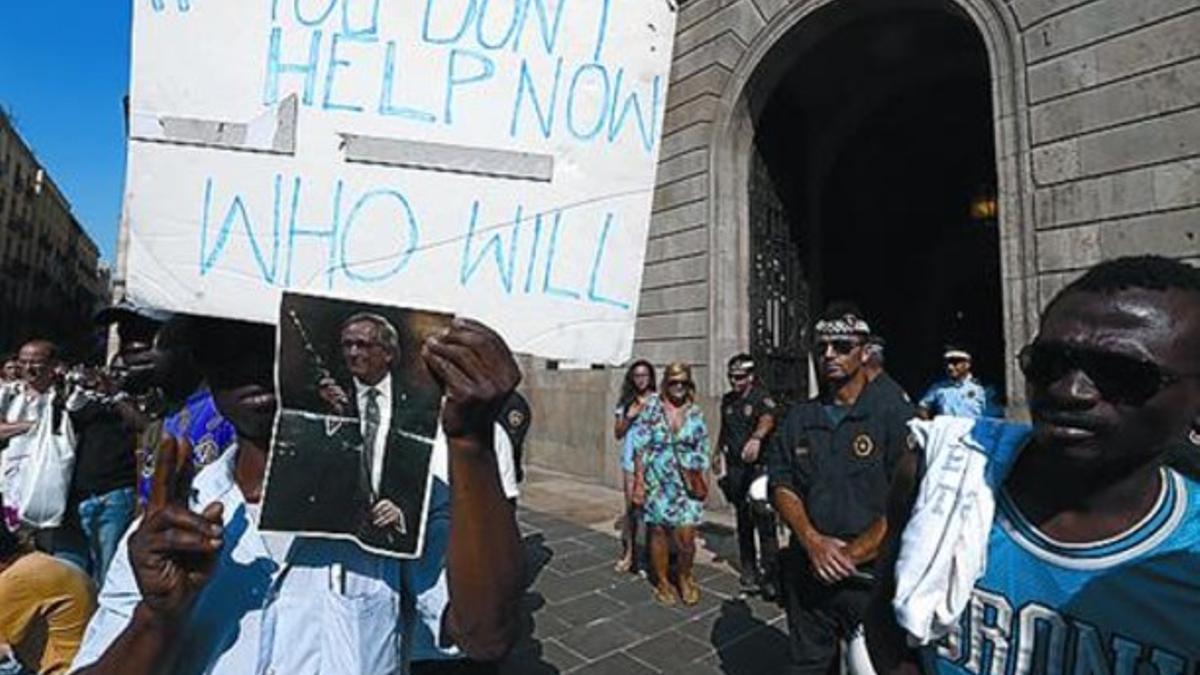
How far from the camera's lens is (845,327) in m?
2.95

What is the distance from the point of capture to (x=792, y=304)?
8.56 meters

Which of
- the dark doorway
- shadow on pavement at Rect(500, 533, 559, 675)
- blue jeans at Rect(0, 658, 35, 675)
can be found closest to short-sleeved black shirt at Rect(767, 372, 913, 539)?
shadow on pavement at Rect(500, 533, 559, 675)

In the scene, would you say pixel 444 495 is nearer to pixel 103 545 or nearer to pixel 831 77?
pixel 103 545

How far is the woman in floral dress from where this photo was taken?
15.8 ft

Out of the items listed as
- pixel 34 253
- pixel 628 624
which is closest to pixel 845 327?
pixel 628 624

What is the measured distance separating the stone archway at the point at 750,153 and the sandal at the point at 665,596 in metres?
3.22

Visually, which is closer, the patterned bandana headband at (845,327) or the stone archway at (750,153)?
the patterned bandana headband at (845,327)

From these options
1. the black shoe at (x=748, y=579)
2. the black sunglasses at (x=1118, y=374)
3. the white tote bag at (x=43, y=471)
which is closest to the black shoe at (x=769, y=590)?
the black shoe at (x=748, y=579)

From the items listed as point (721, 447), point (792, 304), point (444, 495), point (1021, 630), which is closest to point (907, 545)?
point (1021, 630)

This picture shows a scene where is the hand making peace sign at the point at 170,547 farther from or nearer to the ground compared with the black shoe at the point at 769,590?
farther from the ground

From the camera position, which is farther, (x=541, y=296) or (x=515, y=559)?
(x=541, y=296)

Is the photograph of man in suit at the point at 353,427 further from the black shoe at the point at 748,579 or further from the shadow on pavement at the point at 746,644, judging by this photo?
the black shoe at the point at 748,579

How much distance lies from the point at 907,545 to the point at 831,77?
910 cm

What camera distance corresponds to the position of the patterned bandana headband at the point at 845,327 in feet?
9.64
